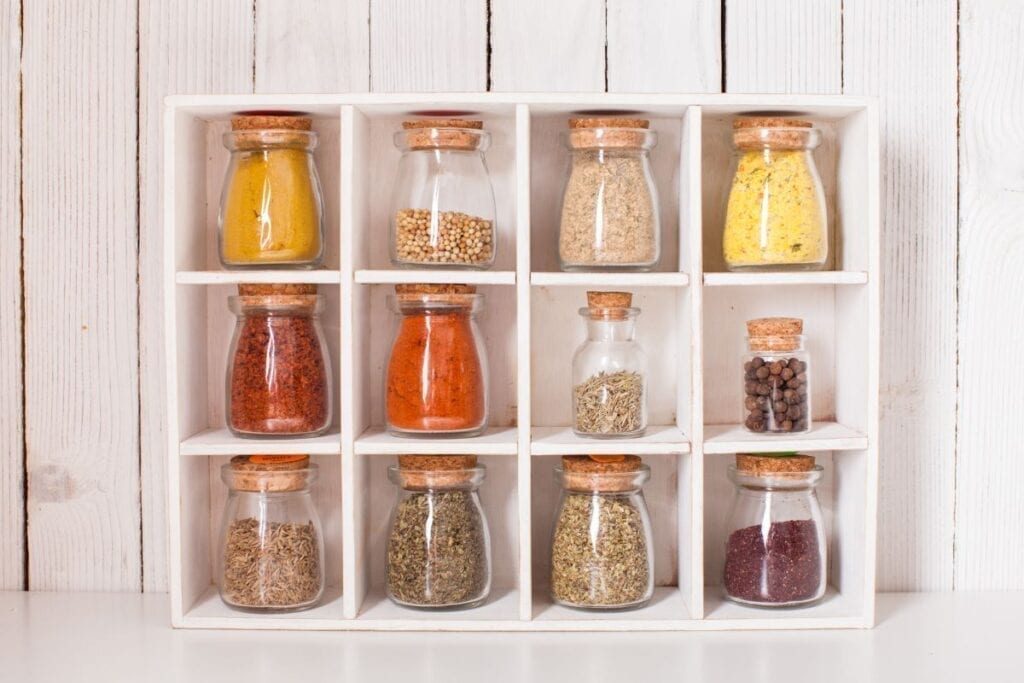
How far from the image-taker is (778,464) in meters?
1.30

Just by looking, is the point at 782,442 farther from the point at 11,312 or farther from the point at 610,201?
the point at 11,312

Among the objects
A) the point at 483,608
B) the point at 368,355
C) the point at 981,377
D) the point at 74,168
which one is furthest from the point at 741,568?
the point at 74,168

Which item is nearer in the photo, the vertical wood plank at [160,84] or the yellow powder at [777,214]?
the yellow powder at [777,214]

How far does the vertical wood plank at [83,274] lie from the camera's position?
1433 mm

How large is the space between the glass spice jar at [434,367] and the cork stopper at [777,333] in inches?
13.4

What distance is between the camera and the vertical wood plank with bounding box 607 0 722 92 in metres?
1.42

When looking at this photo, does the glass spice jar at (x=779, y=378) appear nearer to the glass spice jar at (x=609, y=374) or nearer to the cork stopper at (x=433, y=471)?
the glass spice jar at (x=609, y=374)

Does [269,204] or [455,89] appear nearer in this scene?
[269,204]

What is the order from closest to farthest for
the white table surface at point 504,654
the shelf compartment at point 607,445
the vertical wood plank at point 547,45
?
the white table surface at point 504,654
the shelf compartment at point 607,445
the vertical wood plank at point 547,45

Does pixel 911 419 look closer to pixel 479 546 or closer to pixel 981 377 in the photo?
pixel 981 377

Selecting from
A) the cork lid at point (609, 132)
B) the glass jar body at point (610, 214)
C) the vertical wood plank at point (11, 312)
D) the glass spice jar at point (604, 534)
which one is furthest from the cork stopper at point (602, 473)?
the vertical wood plank at point (11, 312)

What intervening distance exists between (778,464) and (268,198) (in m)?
0.69

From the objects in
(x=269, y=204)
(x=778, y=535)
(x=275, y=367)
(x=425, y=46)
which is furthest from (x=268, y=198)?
(x=778, y=535)

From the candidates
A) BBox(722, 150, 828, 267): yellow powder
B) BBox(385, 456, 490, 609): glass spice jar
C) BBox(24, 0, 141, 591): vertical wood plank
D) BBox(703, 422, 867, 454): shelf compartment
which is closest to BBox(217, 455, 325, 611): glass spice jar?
BBox(385, 456, 490, 609): glass spice jar
